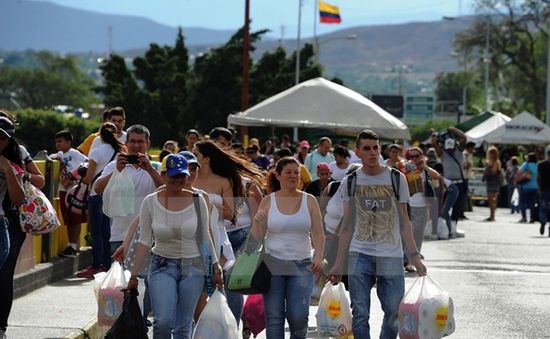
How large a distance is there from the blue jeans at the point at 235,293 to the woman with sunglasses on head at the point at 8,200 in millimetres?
1624

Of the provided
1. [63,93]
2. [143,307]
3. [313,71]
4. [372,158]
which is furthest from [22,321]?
[63,93]

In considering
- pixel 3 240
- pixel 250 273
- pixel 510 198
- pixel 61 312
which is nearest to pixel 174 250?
pixel 250 273

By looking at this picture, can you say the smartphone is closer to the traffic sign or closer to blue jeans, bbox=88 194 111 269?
blue jeans, bbox=88 194 111 269

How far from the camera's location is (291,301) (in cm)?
985

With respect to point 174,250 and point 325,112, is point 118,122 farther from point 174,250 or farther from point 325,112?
point 325,112

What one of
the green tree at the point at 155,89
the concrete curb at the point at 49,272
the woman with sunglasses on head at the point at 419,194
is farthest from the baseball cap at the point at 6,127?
the green tree at the point at 155,89

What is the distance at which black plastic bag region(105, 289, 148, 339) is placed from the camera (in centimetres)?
891

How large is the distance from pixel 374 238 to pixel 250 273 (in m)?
0.97

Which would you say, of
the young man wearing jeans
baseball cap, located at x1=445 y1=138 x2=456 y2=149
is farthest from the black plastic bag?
baseball cap, located at x1=445 y1=138 x2=456 y2=149

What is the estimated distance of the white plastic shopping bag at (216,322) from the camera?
30.2ft

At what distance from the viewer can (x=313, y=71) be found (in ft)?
226

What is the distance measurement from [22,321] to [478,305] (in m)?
5.08

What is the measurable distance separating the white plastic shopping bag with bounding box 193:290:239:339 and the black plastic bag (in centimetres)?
45

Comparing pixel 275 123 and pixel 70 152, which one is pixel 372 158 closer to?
pixel 70 152
